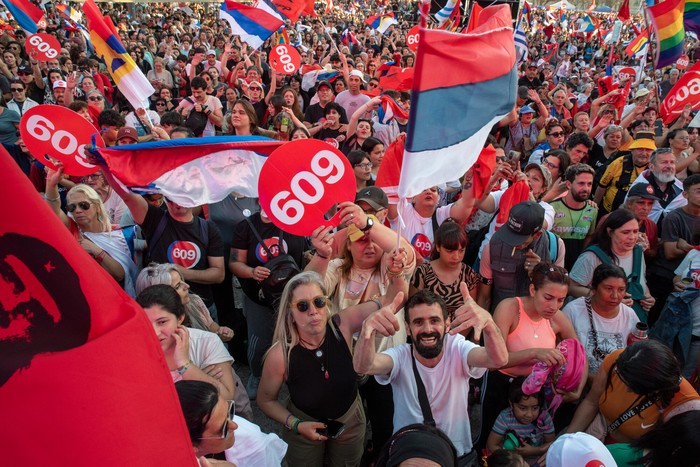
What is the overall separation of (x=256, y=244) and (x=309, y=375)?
132 cm

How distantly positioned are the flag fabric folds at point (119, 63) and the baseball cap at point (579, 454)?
441cm

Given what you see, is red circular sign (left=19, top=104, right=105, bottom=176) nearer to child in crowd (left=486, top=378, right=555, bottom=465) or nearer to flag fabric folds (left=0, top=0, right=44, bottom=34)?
child in crowd (left=486, top=378, right=555, bottom=465)

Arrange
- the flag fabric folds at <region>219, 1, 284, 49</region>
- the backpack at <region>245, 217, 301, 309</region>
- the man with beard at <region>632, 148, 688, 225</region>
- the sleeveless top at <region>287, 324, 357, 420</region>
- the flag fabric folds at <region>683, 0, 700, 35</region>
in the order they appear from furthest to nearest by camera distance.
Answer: the flag fabric folds at <region>219, 1, 284, 49</region> < the flag fabric folds at <region>683, 0, 700, 35</region> < the man with beard at <region>632, 148, 688, 225</region> < the backpack at <region>245, 217, 301, 309</region> < the sleeveless top at <region>287, 324, 357, 420</region>

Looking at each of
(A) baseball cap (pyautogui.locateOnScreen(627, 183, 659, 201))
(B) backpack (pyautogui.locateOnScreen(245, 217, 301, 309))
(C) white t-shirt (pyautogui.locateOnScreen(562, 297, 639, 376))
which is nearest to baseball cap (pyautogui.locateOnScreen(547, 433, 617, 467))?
(C) white t-shirt (pyautogui.locateOnScreen(562, 297, 639, 376))

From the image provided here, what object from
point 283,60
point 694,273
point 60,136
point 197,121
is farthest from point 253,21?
point 694,273

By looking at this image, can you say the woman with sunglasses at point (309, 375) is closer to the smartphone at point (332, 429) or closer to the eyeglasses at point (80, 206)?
the smartphone at point (332, 429)

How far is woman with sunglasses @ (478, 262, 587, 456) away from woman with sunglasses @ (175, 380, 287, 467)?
1.55 m

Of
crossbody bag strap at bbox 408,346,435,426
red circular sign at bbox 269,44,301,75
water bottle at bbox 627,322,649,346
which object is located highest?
red circular sign at bbox 269,44,301,75

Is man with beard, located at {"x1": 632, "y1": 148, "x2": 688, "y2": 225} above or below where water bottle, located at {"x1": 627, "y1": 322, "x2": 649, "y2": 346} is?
above

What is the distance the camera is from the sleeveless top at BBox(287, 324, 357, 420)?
8.50 ft

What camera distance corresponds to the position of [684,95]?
646 cm

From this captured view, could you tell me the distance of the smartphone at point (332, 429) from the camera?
267cm

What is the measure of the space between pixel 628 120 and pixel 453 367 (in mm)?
5992

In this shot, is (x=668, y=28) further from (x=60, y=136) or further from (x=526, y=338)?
(x=60, y=136)
